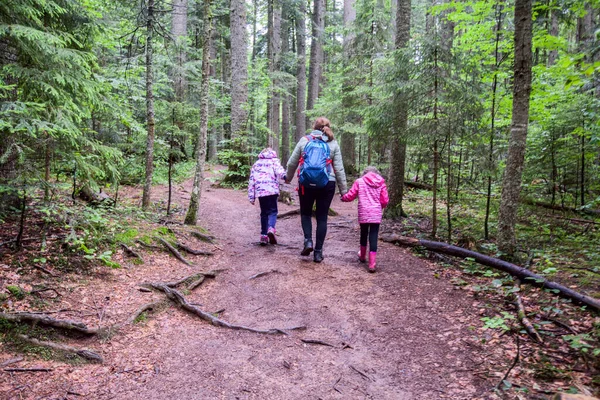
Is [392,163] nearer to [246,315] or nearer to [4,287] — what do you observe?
[246,315]

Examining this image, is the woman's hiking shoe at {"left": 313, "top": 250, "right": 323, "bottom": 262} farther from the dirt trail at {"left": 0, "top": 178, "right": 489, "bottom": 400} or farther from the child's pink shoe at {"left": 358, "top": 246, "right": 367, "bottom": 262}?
the child's pink shoe at {"left": 358, "top": 246, "right": 367, "bottom": 262}

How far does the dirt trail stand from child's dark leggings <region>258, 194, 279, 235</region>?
3.19 ft

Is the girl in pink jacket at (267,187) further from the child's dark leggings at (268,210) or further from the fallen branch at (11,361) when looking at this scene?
the fallen branch at (11,361)

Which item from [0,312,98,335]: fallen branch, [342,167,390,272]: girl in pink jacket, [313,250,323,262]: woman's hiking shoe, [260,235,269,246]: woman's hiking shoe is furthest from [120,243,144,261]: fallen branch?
[342,167,390,272]: girl in pink jacket

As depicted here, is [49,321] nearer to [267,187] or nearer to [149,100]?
[267,187]

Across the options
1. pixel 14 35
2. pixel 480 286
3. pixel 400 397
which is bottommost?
pixel 400 397

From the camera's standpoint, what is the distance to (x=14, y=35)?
465cm

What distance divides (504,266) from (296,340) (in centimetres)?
366

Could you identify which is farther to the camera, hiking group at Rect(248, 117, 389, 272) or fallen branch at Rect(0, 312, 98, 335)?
hiking group at Rect(248, 117, 389, 272)

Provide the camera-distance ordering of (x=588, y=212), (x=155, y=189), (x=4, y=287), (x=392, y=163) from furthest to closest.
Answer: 1. (x=155, y=189)
2. (x=392, y=163)
3. (x=588, y=212)
4. (x=4, y=287)

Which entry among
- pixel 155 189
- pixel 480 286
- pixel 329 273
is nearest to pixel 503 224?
pixel 480 286

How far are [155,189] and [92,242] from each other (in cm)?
738

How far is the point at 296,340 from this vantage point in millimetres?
4156

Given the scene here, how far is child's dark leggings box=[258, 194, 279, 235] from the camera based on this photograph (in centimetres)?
742
